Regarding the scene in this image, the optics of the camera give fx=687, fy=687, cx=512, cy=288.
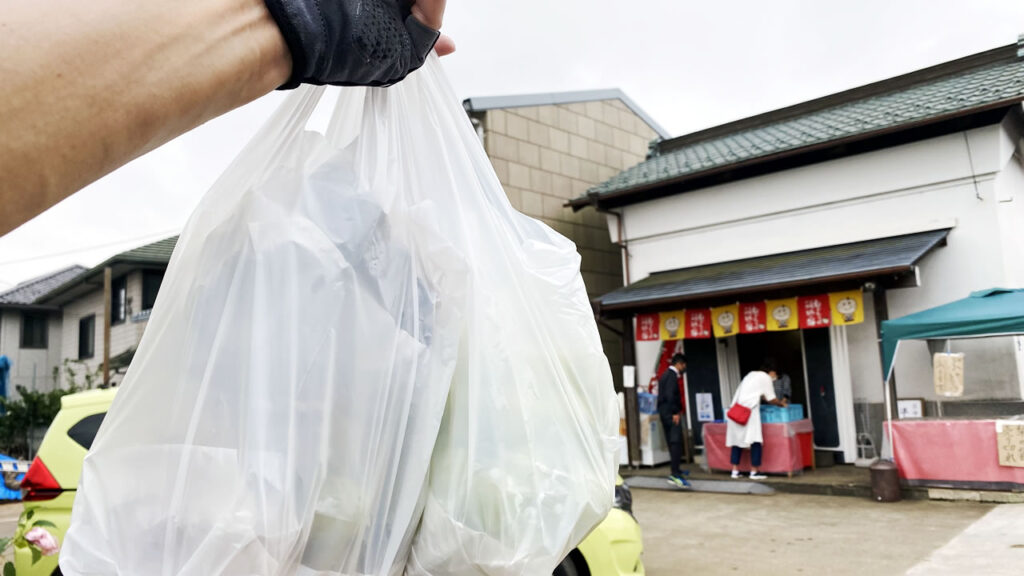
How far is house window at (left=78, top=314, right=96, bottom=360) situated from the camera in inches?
875

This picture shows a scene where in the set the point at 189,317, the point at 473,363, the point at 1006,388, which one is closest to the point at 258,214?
the point at 189,317

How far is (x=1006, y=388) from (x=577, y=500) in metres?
10.1

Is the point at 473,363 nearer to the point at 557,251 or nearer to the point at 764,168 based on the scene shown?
the point at 557,251

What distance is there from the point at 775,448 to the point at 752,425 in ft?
1.58

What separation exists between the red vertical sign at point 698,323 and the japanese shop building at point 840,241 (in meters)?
0.02

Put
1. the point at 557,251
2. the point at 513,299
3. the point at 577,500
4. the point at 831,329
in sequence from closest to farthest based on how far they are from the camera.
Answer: the point at 577,500
the point at 513,299
the point at 557,251
the point at 831,329

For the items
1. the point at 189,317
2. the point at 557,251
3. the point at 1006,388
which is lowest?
the point at 1006,388

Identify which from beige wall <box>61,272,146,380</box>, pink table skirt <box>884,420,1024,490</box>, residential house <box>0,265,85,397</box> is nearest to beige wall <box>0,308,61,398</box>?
residential house <box>0,265,85,397</box>

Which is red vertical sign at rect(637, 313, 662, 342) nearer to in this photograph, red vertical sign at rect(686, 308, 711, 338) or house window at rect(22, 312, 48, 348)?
red vertical sign at rect(686, 308, 711, 338)

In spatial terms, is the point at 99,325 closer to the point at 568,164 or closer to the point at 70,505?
the point at 568,164

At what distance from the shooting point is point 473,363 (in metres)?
1.39

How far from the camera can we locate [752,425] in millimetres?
10117

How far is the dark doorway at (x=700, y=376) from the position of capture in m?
12.3

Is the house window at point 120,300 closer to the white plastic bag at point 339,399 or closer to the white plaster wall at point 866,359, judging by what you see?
the white plaster wall at point 866,359
